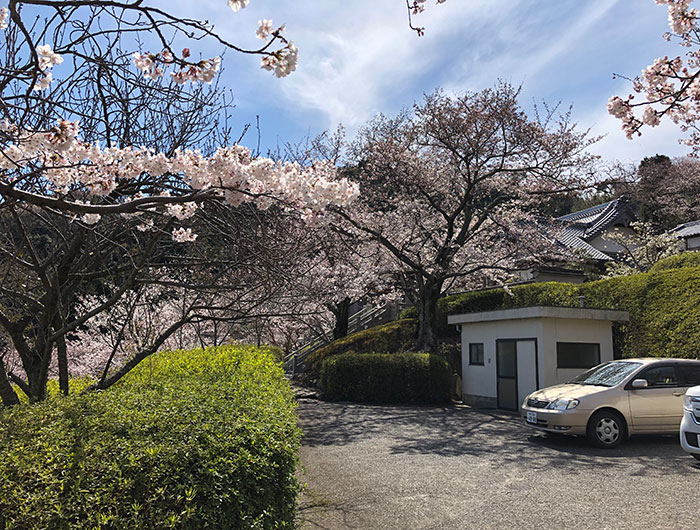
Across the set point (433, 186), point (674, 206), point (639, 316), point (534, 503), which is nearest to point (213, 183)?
point (534, 503)

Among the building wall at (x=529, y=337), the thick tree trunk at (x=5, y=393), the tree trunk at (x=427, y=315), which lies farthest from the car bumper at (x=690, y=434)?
the tree trunk at (x=427, y=315)

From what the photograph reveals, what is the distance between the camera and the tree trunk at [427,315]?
1798 cm

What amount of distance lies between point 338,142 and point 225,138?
1268 cm

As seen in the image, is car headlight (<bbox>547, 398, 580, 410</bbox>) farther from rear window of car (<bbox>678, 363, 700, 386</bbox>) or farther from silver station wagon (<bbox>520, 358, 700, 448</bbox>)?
rear window of car (<bbox>678, 363, 700, 386</bbox>)

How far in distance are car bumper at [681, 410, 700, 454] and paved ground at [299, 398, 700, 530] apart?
294 millimetres

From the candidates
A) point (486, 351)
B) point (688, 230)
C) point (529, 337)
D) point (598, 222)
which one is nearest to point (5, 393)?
point (529, 337)

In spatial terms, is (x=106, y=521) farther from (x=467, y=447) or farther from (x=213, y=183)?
(x=467, y=447)

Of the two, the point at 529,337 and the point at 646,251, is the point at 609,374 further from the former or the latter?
the point at 646,251

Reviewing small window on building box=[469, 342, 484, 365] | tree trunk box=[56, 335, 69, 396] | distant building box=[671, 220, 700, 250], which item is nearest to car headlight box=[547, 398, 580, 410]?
small window on building box=[469, 342, 484, 365]

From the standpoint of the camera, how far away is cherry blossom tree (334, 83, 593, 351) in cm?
1598

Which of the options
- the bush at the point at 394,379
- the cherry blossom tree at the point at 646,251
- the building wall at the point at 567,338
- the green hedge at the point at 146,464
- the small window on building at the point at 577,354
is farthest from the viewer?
the cherry blossom tree at the point at 646,251

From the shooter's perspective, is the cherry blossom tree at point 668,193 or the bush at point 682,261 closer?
the bush at point 682,261

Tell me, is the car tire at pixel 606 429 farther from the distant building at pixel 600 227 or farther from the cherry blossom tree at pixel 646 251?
the distant building at pixel 600 227

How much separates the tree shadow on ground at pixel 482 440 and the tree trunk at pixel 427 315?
13.1ft
